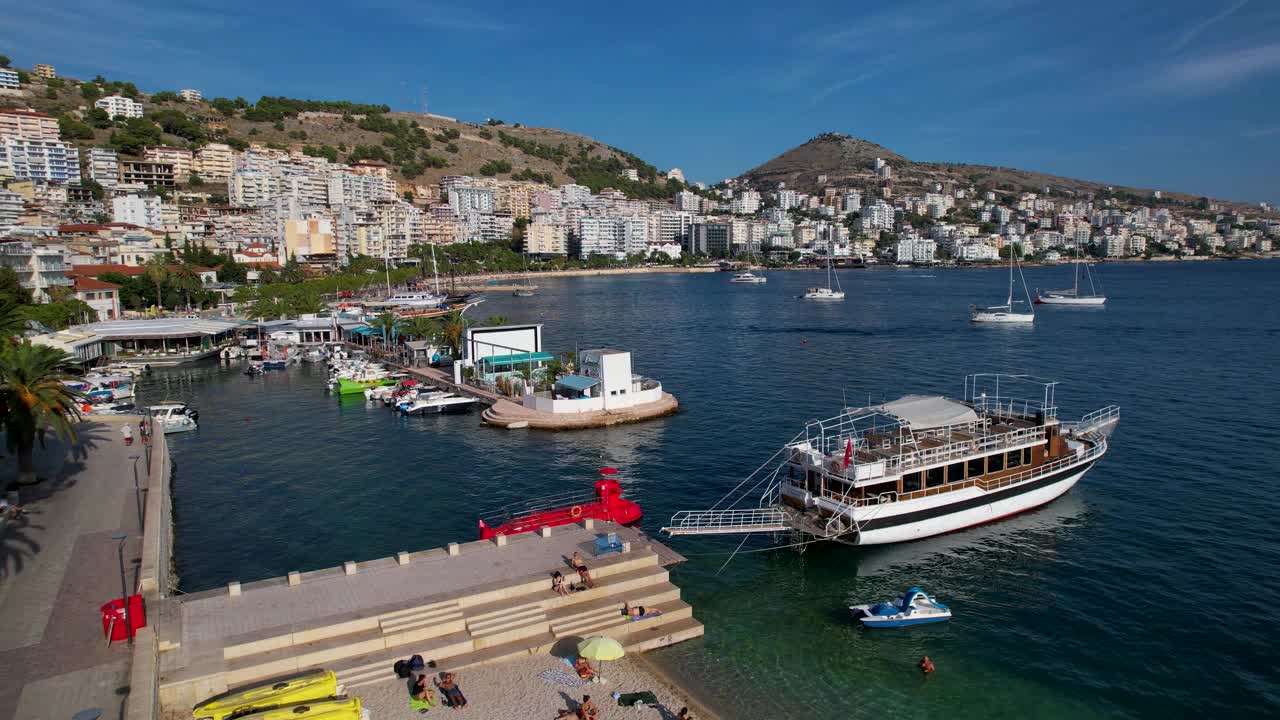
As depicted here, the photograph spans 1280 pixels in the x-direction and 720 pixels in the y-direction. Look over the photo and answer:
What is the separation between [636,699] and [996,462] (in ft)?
43.8

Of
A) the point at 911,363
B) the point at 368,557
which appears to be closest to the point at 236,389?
the point at 368,557

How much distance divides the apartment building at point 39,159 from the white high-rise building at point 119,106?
30765 millimetres

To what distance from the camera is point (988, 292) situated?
120 meters

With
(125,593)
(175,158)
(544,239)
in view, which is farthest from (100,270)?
(544,239)

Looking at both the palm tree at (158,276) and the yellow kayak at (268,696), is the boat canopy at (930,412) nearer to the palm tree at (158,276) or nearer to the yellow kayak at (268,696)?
the yellow kayak at (268,696)

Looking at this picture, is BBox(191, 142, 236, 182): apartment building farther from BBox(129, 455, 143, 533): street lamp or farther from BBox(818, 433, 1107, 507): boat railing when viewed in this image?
BBox(818, 433, 1107, 507): boat railing

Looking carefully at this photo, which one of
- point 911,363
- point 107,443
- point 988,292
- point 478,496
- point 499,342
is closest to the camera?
point 478,496

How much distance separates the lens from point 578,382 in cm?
3394

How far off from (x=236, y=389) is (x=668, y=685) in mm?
36800

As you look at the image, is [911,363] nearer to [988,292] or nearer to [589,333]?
[589,333]

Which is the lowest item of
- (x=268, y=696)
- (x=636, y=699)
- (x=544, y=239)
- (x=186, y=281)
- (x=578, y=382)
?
(x=636, y=699)

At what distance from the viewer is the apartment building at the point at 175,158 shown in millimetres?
137625

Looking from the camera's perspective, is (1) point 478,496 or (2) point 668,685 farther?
(1) point 478,496

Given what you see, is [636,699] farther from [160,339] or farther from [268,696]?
[160,339]
